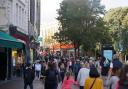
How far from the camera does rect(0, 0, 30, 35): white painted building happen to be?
119ft

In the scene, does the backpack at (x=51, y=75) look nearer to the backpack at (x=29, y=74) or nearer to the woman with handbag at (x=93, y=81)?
the backpack at (x=29, y=74)

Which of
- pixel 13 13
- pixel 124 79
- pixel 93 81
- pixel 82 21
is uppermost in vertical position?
pixel 82 21

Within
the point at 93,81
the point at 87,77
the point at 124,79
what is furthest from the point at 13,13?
the point at 124,79

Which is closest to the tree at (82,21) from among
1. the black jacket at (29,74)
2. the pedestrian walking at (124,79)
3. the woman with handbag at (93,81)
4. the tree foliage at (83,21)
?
the tree foliage at (83,21)

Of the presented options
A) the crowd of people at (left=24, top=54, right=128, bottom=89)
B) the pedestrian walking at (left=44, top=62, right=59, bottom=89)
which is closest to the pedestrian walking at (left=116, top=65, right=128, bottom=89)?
the crowd of people at (left=24, top=54, right=128, bottom=89)

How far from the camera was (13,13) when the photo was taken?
128ft

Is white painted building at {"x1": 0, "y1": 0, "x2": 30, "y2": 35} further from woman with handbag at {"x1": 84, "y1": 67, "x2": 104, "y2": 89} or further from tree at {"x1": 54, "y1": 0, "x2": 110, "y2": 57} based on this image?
woman with handbag at {"x1": 84, "y1": 67, "x2": 104, "y2": 89}

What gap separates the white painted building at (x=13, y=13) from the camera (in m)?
36.4

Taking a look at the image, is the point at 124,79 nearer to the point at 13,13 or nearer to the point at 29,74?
the point at 29,74

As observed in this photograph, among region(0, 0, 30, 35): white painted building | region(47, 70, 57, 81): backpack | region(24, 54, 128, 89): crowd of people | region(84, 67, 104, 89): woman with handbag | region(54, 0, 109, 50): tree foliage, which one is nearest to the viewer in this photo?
region(24, 54, 128, 89): crowd of people

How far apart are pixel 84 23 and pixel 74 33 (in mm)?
2100

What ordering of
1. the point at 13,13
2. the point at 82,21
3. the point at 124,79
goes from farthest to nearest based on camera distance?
the point at 82,21, the point at 13,13, the point at 124,79

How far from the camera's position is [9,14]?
37.1m

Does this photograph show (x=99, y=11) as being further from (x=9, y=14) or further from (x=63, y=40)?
(x=9, y=14)
